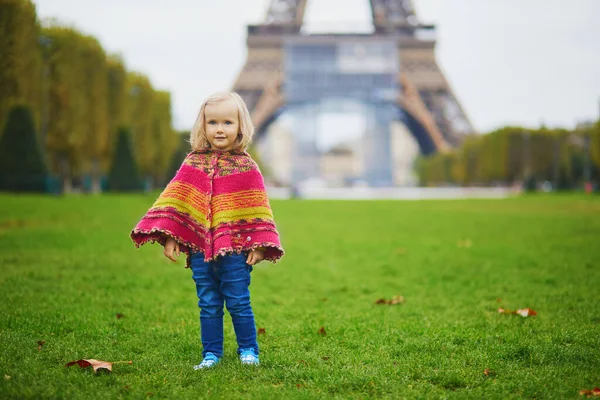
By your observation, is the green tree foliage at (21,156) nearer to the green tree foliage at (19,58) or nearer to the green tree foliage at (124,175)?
the green tree foliage at (19,58)

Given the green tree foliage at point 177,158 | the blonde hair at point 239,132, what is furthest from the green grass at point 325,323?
the green tree foliage at point 177,158

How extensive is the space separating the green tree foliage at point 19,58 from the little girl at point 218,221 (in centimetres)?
1346

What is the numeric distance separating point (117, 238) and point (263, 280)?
432cm

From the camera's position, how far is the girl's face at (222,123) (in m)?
3.30

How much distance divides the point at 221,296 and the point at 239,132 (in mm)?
935

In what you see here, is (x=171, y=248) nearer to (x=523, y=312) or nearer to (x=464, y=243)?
(x=523, y=312)

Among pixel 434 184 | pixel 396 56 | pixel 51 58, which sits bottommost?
pixel 434 184

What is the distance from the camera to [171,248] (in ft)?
10.3

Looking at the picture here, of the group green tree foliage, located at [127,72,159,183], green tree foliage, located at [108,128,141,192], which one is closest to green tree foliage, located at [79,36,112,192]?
green tree foliage, located at [108,128,141,192]

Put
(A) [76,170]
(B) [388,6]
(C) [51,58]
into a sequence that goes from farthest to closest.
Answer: (B) [388,6] < (A) [76,170] < (C) [51,58]

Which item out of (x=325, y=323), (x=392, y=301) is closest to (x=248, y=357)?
(x=325, y=323)

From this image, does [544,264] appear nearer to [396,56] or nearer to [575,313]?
[575,313]

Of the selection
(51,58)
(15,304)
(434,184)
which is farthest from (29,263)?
(434,184)

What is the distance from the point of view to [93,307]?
4.77 meters
